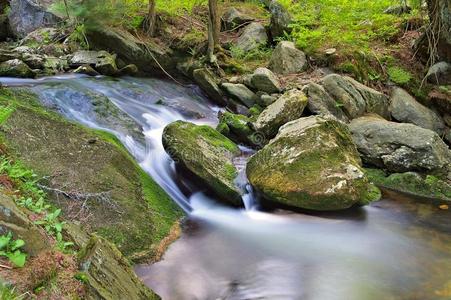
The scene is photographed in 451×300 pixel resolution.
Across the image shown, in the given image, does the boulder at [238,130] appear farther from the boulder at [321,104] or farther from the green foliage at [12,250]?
the green foliage at [12,250]

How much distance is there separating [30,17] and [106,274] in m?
14.6

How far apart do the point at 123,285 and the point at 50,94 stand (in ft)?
21.3

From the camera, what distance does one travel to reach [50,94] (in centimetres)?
849

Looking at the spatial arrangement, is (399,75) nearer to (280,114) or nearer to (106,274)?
(280,114)

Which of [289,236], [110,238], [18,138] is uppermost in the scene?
[18,138]

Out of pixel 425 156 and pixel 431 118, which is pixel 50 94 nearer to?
pixel 425 156

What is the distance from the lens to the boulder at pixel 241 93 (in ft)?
32.2

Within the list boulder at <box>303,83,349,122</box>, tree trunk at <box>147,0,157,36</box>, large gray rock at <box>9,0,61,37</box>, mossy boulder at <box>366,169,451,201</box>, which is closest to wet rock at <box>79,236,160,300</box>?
mossy boulder at <box>366,169,451,201</box>

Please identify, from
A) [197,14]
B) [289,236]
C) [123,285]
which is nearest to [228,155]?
[289,236]

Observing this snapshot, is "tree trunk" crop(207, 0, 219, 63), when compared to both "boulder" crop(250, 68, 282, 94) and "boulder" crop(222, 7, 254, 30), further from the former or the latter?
"boulder" crop(250, 68, 282, 94)

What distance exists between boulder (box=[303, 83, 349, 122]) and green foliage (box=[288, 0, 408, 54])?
249 cm

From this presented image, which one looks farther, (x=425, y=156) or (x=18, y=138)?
(x=425, y=156)

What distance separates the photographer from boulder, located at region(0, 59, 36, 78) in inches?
389

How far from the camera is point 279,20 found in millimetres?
12242
